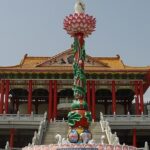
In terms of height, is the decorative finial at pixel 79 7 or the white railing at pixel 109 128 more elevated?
the decorative finial at pixel 79 7

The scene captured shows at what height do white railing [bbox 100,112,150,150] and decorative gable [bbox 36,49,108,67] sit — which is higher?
decorative gable [bbox 36,49,108,67]

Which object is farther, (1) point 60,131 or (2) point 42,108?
(2) point 42,108

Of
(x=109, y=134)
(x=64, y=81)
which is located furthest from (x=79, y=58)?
(x=64, y=81)

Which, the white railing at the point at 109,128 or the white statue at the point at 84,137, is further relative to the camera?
the white railing at the point at 109,128

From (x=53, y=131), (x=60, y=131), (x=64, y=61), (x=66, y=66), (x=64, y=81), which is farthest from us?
(x=64, y=61)

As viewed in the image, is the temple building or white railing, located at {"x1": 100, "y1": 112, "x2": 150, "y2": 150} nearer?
white railing, located at {"x1": 100, "y1": 112, "x2": 150, "y2": 150}

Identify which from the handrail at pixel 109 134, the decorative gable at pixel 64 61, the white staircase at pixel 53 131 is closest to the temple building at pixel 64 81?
the decorative gable at pixel 64 61

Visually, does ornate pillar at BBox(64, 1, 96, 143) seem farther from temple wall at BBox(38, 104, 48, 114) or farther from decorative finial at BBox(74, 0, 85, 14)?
temple wall at BBox(38, 104, 48, 114)

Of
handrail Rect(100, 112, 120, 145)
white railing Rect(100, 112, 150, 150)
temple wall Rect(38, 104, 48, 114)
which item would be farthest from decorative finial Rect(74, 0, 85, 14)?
temple wall Rect(38, 104, 48, 114)

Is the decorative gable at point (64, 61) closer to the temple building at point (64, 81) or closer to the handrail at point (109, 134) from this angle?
the temple building at point (64, 81)

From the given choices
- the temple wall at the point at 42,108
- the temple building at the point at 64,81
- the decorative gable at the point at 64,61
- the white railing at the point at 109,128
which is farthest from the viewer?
the temple wall at the point at 42,108

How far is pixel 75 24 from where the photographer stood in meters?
17.2

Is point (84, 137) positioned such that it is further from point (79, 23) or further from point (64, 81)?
point (64, 81)

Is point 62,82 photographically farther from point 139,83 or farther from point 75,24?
point 75,24
